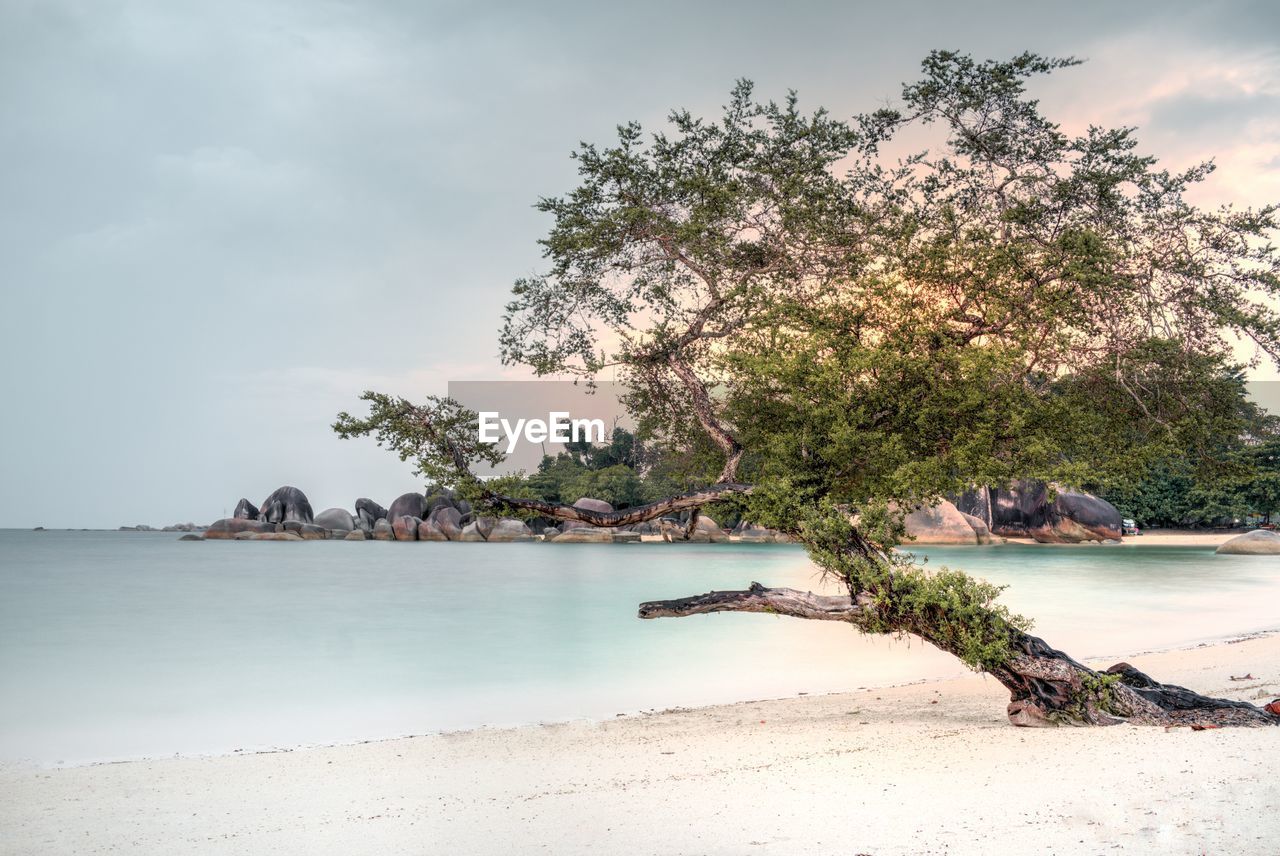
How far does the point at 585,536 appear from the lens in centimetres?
5353

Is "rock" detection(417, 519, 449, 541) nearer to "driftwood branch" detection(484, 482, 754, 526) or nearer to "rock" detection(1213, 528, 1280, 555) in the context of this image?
"rock" detection(1213, 528, 1280, 555)

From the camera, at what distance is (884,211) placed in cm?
985

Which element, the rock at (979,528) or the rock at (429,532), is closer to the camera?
the rock at (979,528)

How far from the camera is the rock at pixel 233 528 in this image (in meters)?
58.2

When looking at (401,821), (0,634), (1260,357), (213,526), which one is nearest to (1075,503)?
(1260,357)

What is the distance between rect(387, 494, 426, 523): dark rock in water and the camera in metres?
51.8

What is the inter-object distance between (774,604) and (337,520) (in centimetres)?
5178

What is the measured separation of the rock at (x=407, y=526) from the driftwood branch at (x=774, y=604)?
45460 mm

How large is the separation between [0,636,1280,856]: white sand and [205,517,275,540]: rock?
53371mm

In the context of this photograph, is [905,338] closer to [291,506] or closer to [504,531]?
[504,531]

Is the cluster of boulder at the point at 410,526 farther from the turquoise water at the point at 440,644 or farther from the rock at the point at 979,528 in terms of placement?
the turquoise water at the point at 440,644

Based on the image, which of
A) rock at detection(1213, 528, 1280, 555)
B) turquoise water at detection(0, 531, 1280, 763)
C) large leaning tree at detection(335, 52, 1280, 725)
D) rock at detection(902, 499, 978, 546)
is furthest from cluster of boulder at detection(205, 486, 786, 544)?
large leaning tree at detection(335, 52, 1280, 725)

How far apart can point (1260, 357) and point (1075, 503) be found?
39601mm

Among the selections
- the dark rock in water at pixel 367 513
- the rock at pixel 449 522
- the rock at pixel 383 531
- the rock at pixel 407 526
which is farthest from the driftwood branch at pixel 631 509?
the dark rock in water at pixel 367 513
